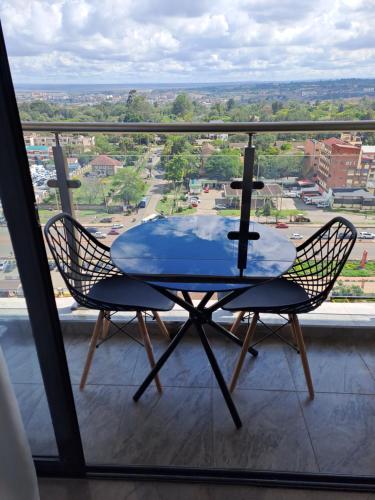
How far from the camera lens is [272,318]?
244cm

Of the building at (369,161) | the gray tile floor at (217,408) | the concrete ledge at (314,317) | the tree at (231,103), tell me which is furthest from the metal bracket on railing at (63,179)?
the building at (369,161)

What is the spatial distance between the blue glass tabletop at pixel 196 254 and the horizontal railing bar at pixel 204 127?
0.53m

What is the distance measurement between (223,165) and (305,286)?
846 mm

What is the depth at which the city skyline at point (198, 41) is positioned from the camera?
1979 millimetres

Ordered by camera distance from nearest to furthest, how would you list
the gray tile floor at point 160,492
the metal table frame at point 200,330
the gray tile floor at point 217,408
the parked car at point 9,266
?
the parked car at point 9,266 < the gray tile floor at point 160,492 < the gray tile floor at point 217,408 < the metal table frame at point 200,330

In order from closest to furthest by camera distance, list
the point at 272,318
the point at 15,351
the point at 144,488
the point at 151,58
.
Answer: the point at 15,351 → the point at 144,488 → the point at 151,58 → the point at 272,318

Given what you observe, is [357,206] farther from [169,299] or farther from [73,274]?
[73,274]

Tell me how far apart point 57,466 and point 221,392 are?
2.79 ft

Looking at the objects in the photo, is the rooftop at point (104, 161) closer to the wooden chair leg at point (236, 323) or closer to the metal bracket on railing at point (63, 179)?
the metal bracket on railing at point (63, 179)

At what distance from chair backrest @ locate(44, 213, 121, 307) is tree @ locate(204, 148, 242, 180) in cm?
78

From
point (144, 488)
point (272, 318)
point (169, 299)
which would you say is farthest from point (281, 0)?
point (144, 488)

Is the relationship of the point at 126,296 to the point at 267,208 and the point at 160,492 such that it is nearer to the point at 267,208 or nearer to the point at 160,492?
the point at 160,492

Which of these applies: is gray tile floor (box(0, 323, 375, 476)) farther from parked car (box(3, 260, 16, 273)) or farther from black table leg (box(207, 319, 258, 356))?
parked car (box(3, 260, 16, 273))

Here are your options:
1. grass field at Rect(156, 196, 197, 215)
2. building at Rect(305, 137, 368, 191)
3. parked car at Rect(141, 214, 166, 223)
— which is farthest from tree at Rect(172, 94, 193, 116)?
building at Rect(305, 137, 368, 191)
